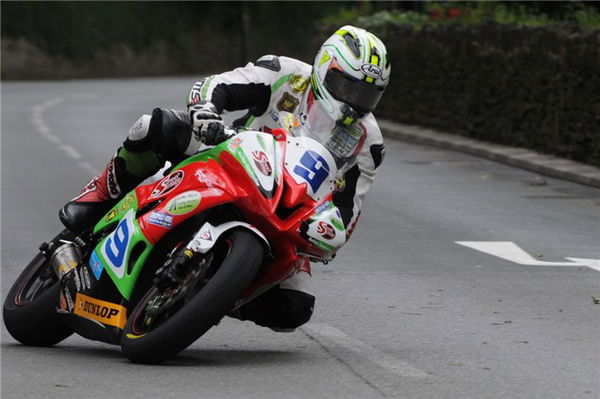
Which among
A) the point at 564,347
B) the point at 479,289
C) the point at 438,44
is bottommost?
the point at 438,44

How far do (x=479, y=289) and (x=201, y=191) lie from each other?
3.45 meters

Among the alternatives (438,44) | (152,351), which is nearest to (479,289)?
(152,351)

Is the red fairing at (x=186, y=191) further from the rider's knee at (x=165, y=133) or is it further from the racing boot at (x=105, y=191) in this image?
the racing boot at (x=105, y=191)

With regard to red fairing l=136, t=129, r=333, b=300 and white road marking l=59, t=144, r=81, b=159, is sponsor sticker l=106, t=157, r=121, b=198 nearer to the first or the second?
red fairing l=136, t=129, r=333, b=300

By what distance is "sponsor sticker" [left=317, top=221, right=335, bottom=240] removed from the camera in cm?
636

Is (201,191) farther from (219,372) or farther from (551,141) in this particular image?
(551,141)

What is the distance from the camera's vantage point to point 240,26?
59.2 meters

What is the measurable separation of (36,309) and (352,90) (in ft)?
5.86

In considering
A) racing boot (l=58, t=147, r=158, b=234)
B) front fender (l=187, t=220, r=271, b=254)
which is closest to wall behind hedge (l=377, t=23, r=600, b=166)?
racing boot (l=58, t=147, r=158, b=234)

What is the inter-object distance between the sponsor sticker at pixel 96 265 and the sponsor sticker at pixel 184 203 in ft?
1.51

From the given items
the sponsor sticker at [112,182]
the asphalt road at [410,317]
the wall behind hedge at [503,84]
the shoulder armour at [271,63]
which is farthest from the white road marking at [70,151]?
the shoulder armour at [271,63]

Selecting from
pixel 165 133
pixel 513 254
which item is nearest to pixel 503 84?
pixel 513 254

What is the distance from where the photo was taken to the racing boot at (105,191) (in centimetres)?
706

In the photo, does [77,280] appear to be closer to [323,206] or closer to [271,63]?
[323,206]
